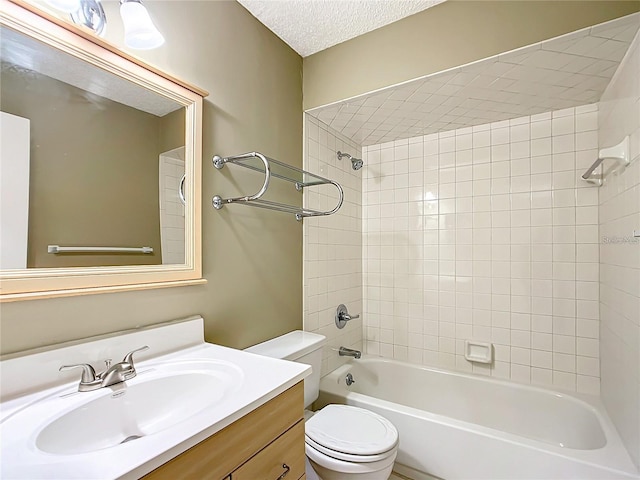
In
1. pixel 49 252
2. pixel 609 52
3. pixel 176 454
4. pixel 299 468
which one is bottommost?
pixel 299 468

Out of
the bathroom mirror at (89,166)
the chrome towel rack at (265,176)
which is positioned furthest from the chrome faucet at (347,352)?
the bathroom mirror at (89,166)

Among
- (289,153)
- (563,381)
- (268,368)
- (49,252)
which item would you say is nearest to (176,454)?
(268,368)

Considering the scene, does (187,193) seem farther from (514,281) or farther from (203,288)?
(514,281)

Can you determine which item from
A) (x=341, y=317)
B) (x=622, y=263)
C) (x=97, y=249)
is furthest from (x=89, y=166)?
(x=622, y=263)

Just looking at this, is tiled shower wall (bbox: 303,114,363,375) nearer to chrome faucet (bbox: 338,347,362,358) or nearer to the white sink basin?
chrome faucet (bbox: 338,347,362,358)

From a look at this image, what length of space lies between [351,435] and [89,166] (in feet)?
4.77

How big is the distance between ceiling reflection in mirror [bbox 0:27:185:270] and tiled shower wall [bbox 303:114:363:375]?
91 cm

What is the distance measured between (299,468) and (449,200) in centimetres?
189

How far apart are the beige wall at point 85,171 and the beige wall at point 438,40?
1077 mm

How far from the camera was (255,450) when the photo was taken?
0.84 m

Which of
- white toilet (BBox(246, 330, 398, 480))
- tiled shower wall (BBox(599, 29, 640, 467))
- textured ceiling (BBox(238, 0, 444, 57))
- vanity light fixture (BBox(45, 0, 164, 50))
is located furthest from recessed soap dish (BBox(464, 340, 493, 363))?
vanity light fixture (BBox(45, 0, 164, 50))

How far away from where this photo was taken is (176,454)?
25.0 inches

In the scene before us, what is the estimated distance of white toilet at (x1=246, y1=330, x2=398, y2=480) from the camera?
1313 mm

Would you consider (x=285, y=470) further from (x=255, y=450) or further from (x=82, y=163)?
(x=82, y=163)
